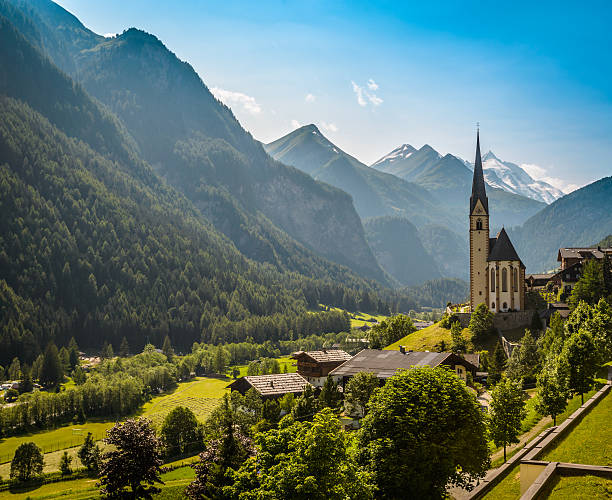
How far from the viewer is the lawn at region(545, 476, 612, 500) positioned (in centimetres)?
2358

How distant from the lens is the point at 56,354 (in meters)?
147

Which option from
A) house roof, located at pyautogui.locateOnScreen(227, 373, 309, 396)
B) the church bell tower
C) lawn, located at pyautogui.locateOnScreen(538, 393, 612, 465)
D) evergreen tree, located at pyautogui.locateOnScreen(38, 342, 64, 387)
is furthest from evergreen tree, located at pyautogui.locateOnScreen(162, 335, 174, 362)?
lawn, located at pyautogui.locateOnScreen(538, 393, 612, 465)

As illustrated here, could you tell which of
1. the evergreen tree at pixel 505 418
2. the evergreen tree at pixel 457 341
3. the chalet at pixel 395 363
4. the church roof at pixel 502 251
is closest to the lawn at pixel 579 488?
the evergreen tree at pixel 505 418

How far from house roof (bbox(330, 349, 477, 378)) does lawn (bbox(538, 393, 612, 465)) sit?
141ft

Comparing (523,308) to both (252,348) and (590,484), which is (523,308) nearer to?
(590,484)

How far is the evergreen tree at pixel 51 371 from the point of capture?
141925 mm

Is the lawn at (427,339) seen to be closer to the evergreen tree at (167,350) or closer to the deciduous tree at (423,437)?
the deciduous tree at (423,437)

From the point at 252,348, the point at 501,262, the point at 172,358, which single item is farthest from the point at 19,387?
the point at 501,262

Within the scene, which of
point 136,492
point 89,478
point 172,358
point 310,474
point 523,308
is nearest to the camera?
point 310,474

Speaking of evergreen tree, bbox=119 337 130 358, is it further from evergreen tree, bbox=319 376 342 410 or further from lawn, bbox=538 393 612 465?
lawn, bbox=538 393 612 465

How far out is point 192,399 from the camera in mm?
121750

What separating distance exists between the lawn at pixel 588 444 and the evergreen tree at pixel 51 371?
132m

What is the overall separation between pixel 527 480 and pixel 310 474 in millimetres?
10157

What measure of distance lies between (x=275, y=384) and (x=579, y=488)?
7294 cm
